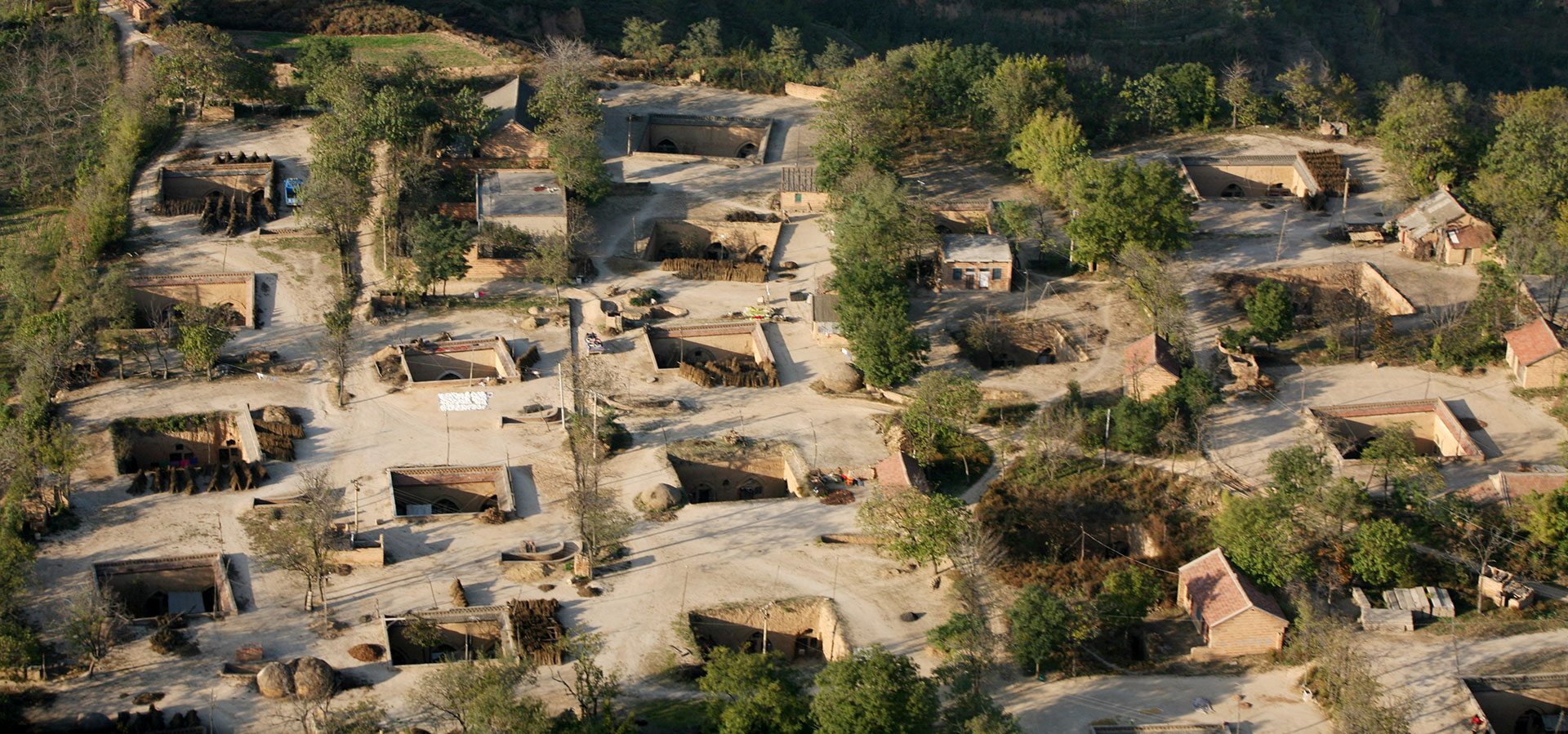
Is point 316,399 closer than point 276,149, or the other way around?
point 316,399

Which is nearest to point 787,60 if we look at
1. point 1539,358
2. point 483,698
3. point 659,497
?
point 659,497

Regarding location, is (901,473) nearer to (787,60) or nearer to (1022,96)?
(1022,96)

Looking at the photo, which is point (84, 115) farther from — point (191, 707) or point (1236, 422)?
point (1236, 422)

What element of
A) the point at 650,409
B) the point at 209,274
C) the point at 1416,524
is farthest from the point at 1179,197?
the point at 209,274

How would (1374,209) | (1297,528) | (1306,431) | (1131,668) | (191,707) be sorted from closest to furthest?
1. (191,707)
2. (1131,668)
3. (1297,528)
4. (1306,431)
5. (1374,209)

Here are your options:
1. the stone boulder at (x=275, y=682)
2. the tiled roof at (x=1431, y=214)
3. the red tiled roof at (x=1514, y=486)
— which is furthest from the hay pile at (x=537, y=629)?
the tiled roof at (x=1431, y=214)

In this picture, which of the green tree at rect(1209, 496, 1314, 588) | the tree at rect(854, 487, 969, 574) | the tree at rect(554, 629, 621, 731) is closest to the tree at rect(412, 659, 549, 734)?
the tree at rect(554, 629, 621, 731)

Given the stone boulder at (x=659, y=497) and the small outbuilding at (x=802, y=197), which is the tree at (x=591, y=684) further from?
the small outbuilding at (x=802, y=197)
